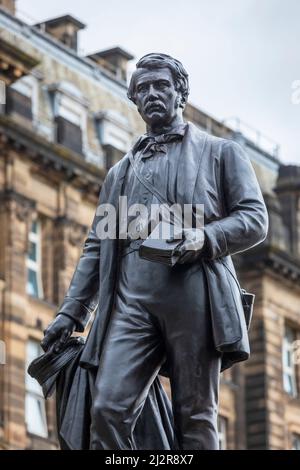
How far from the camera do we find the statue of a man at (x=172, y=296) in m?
10.9

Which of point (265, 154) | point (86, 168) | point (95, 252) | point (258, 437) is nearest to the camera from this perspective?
point (95, 252)

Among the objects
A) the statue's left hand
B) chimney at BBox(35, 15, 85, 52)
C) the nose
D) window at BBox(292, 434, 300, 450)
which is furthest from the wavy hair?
window at BBox(292, 434, 300, 450)

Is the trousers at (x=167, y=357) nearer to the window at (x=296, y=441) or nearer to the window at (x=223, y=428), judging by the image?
the window at (x=223, y=428)

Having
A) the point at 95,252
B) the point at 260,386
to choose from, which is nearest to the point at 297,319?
the point at 260,386

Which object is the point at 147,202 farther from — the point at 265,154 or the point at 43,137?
the point at 265,154

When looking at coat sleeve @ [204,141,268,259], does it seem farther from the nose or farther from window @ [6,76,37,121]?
window @ [6,76,37,121]

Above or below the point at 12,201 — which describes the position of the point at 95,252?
below

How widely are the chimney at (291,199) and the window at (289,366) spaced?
2.68 meters

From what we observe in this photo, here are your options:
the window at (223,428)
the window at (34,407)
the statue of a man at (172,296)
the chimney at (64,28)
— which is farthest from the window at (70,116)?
the statue of a man at (172,296)

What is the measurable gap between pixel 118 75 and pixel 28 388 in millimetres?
12702

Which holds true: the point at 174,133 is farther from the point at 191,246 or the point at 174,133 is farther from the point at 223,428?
the point at 223,428

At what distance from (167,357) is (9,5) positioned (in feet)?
131

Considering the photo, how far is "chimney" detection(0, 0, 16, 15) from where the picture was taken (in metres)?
49.9

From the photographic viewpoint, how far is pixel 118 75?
5491 cm
